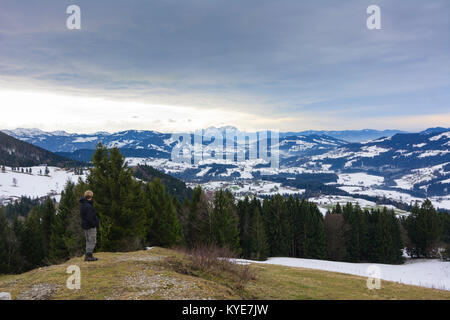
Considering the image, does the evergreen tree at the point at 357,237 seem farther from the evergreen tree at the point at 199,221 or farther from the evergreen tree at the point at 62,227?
the evergreen tree at the point at 62,227

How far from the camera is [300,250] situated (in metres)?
61.2

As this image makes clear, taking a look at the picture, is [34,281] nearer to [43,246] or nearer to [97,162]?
[97,162]

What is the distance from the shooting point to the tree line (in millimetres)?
26797

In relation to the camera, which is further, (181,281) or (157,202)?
(157,202)

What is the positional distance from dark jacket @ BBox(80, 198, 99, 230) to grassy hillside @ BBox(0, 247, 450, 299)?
2064 mm

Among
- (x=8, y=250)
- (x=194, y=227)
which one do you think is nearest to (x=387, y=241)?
(x=194, y=227)

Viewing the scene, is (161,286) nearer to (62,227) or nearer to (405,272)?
(62,227)

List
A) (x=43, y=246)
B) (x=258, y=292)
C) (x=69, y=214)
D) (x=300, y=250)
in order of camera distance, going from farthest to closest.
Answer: (x=300, y=250) → (x=43, y=246) → (x=69, y=214) → (x=258, y=292)

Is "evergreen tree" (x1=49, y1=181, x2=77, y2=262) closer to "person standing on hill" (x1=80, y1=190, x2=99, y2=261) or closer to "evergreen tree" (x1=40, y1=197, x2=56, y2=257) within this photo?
"evergreen tree" (x1=40, y1=197, x2=56, y2=257)

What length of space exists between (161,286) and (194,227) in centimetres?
3495

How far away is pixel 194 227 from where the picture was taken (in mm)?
44562

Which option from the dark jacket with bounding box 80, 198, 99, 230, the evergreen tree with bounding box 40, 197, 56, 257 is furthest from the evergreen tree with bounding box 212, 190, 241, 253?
the dark jacket with bounding box 80, 198, 99, 230
